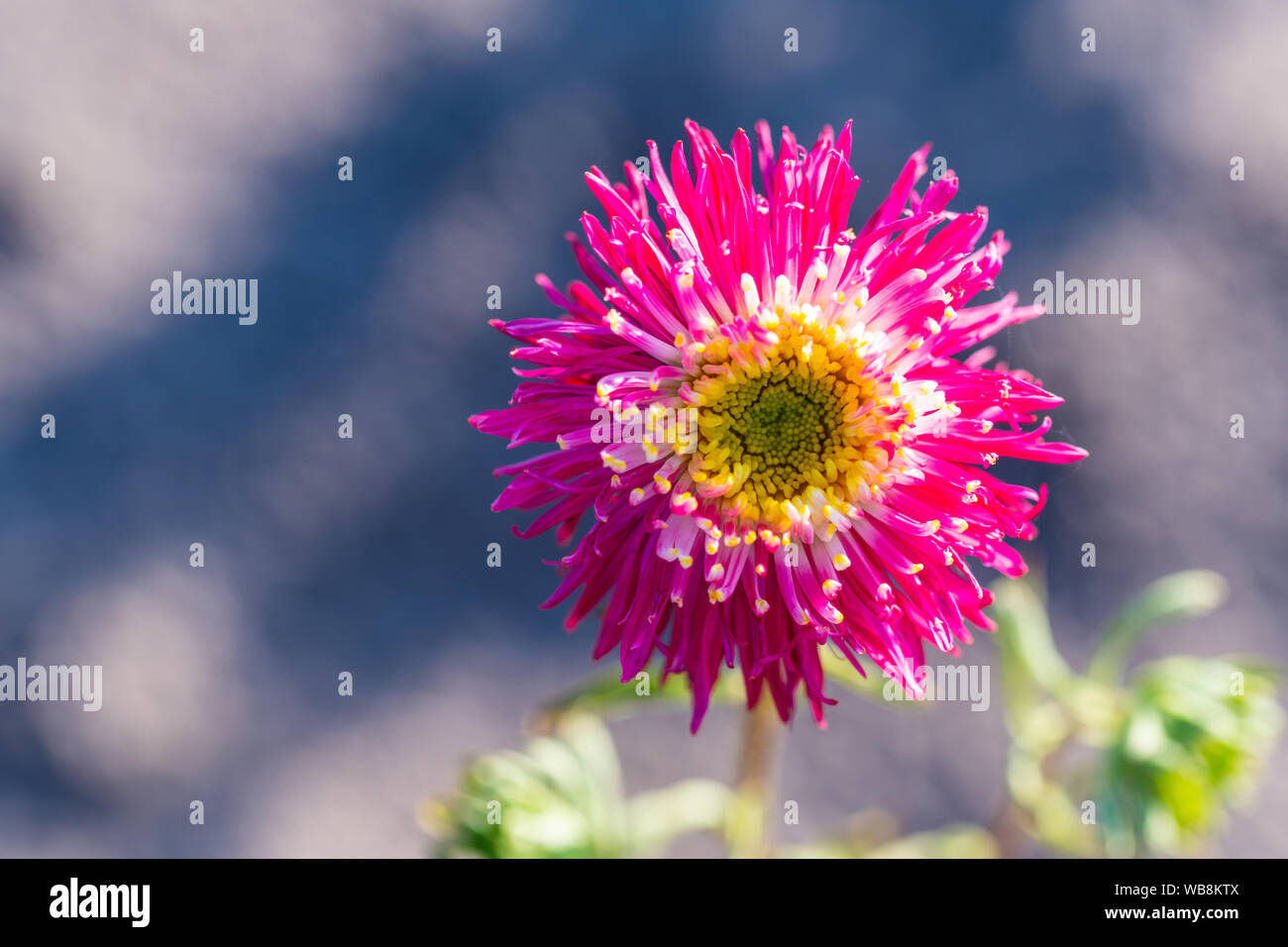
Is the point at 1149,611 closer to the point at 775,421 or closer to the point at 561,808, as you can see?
the point at 775,421

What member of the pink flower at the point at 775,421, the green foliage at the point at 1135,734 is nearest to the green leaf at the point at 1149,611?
the green foliage at the point at 1135,734

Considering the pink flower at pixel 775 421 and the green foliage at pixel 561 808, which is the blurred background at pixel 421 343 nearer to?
the green foliage at pixel 561 808

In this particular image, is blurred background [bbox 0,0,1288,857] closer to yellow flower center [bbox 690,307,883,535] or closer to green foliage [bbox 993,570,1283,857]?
green foliage [bbox 993,570,1283,857]

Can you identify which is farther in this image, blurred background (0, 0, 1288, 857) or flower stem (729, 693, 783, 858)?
blurred background (0, 0, 1288, 857)

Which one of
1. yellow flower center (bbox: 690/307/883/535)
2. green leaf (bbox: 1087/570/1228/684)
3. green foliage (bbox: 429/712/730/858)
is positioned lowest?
green foliage (bbox: 429/712/730/858)

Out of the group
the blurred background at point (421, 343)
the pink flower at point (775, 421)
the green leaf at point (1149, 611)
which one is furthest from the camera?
the blurred background at point (421, 343)

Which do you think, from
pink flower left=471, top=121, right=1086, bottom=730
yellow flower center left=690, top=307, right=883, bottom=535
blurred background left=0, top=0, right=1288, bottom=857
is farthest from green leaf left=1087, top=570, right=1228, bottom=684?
yellow flower center left=690, top=307, right=883, bottom=535
